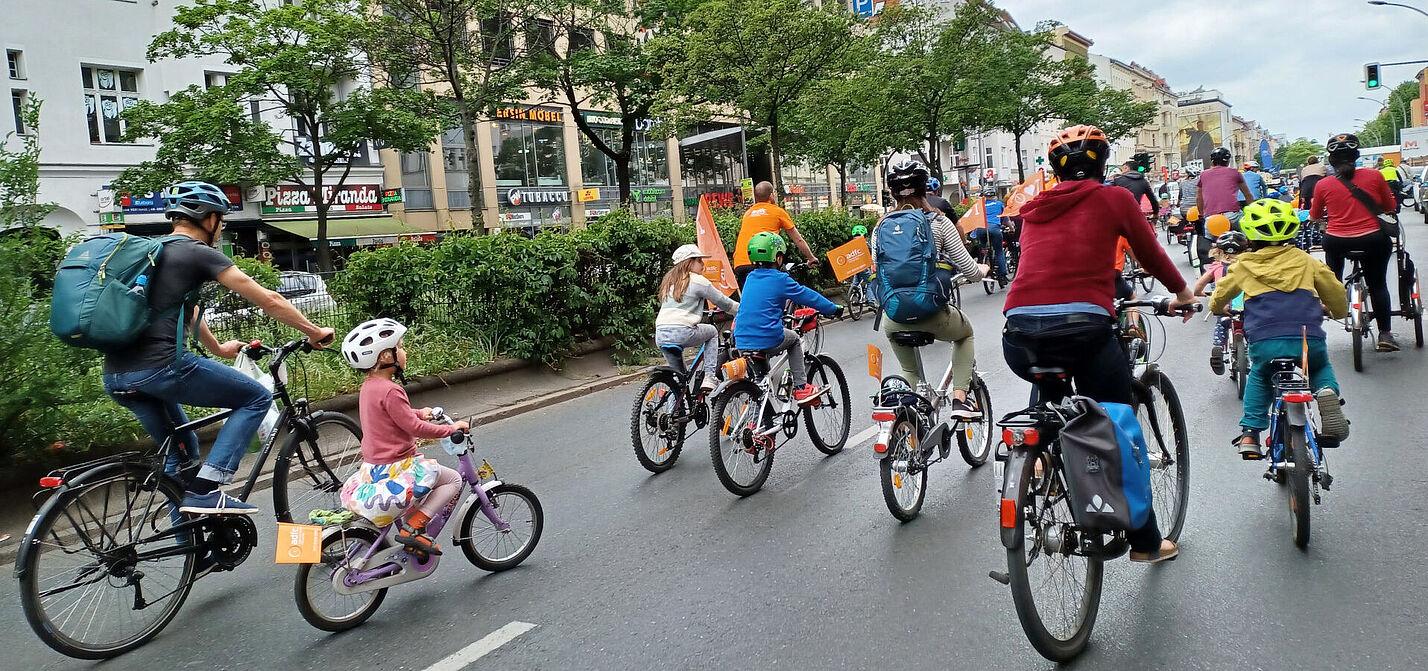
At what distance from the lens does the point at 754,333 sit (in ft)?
20.5

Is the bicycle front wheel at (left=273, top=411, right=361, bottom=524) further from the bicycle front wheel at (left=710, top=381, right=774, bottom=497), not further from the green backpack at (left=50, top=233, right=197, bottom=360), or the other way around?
the bicycle front wheel at (left=710, top=381, right=774, bottom=497)

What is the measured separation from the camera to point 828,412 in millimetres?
6789

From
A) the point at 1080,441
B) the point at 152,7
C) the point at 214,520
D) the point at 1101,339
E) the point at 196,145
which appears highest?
the point at 152,7

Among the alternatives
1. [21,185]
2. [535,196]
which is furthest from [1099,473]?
[535,196]

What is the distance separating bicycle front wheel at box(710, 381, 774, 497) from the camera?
5695mm

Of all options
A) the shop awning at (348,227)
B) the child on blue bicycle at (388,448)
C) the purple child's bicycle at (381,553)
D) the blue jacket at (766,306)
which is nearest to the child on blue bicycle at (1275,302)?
the blue jacket at (766,306)

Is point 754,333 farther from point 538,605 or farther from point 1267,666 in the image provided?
point 1267,666

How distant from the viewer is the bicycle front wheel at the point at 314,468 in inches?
200

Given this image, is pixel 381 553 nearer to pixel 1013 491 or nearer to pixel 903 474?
pixel 903 474

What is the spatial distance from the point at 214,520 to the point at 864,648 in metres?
3.09

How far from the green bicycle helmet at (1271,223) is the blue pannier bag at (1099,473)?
7.31 feet

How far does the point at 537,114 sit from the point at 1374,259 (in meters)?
34.7

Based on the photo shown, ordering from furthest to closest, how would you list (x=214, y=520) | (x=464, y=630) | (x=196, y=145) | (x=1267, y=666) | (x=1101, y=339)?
(x=196, y=145)
(x=214, y=520)
(x=464, y=630)
(x=1101, y=339)
(x=1267, y=666)

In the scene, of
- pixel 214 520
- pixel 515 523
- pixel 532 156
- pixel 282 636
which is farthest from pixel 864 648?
pixel 532 156
